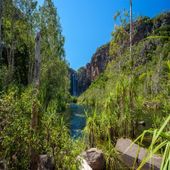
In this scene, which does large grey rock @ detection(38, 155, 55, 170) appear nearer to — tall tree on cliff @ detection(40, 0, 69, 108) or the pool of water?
the pool of water

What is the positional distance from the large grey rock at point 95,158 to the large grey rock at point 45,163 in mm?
2256

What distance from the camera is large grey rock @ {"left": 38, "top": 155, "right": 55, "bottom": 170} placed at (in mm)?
5363

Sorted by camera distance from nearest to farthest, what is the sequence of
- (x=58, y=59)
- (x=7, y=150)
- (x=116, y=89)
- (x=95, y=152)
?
(x=7, y=150), (x=95, y=152), (x=116, y=89), (x=58, y=59)

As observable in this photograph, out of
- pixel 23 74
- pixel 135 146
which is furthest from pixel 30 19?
pixel 135 146

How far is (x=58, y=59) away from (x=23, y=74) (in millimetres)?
5878

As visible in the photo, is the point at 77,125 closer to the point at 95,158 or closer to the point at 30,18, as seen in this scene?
the point at 30,18

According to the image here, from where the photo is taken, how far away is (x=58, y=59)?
34.3 meters

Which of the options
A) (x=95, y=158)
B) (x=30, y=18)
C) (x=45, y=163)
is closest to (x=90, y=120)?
(x=95, y=158)

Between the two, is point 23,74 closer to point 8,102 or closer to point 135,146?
point 135,146

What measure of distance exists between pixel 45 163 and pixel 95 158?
2.49 m

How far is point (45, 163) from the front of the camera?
538cm

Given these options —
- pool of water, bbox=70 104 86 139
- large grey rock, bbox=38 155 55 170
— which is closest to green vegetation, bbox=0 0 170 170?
large grey rock, bbox=38 155 55 170

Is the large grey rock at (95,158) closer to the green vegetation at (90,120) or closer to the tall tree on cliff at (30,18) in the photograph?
the green vegetation at (90,120)

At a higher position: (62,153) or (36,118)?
(36,118)
